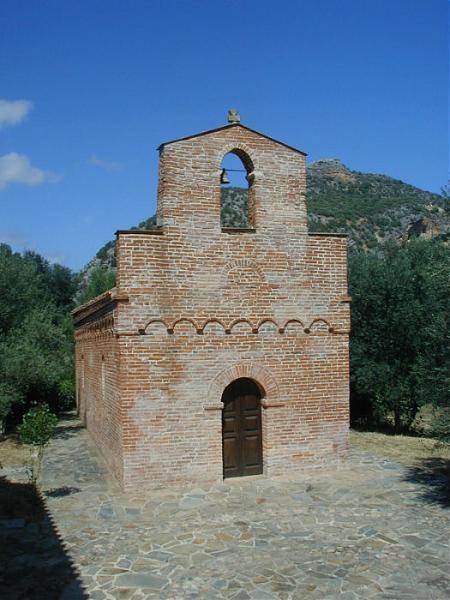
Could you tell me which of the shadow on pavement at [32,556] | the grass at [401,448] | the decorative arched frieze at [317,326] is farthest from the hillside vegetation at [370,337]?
the shadow on pavement at [32,556]

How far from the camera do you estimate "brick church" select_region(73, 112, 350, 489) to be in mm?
10305

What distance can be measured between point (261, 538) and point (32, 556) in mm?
3387

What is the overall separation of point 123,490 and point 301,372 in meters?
4.40

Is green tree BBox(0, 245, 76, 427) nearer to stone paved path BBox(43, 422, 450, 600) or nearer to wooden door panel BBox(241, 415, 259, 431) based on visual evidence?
stone paved path BBox(43, 422, 450, 600)

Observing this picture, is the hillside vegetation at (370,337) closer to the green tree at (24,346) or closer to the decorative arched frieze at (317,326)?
the green tree at (24,346)

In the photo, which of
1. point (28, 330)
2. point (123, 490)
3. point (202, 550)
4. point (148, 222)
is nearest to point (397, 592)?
point (202, 550)

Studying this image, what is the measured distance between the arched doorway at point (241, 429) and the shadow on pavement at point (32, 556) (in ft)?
12.4

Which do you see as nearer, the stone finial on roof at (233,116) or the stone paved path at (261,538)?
the stone paved path at (261,538)

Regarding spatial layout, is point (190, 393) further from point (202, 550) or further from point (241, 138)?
point (241, 138)

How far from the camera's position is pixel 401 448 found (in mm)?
14414

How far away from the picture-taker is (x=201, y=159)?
1086 cm

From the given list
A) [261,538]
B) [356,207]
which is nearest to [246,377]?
[261,538]

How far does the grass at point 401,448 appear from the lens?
13.1 m

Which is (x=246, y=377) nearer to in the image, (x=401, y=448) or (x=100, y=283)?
(x=401, y=448)
